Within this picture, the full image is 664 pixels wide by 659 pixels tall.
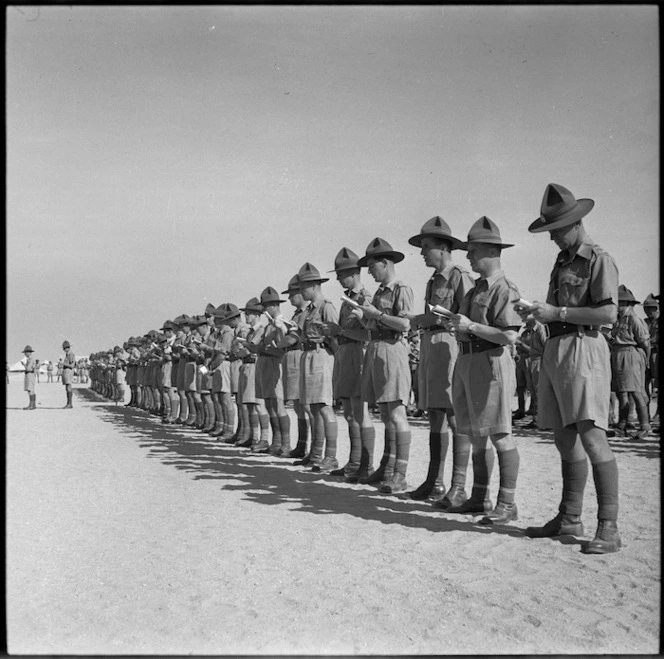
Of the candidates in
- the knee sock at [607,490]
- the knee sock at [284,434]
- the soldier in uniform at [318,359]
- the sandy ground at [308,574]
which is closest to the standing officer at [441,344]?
the sandy ground at [308,574]

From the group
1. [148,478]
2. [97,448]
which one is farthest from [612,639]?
[97,448]

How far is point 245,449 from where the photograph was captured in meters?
13.4

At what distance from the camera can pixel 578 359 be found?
5488mm

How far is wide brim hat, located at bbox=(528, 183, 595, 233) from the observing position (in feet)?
18.4

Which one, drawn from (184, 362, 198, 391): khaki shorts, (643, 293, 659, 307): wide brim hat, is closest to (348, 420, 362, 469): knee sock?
(184, 362, 198, 391): khaki shorts

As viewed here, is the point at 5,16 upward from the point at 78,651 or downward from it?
upward

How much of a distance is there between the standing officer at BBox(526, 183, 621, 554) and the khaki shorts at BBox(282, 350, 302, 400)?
5.87 metres

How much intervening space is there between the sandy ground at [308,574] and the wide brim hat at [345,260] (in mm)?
2600

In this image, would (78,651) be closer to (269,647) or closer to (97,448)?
(269,647)

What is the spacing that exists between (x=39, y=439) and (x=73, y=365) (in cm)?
1356

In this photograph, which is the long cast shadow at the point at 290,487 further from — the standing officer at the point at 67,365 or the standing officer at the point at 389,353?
the standing officer at the point at 67,365

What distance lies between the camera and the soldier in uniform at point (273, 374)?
480 inches

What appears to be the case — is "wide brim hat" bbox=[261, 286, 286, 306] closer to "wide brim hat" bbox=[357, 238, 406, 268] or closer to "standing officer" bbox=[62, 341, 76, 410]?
"wide brim hat" bbox=[357, 238, 406, 268]

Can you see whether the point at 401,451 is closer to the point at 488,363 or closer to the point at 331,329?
the point at 331,329
